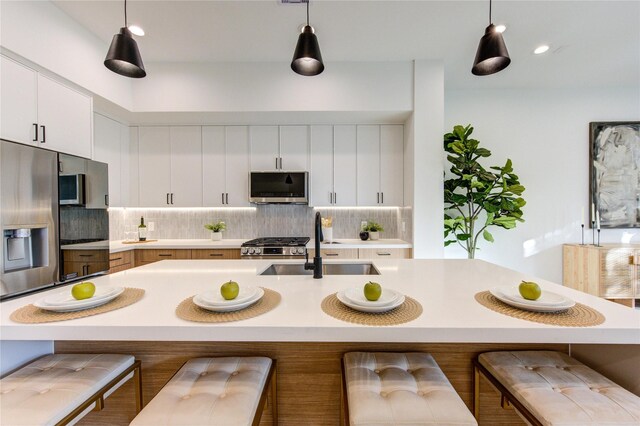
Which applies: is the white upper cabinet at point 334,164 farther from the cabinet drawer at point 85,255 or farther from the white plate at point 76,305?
the white plate at point 76,305

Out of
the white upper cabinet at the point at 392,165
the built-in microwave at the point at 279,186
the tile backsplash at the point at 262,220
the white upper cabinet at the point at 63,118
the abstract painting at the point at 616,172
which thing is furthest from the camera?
the tile backsplash at the point at 262,220

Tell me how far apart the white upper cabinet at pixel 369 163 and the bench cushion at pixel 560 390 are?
8.22 ft

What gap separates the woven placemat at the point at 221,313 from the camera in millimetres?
942

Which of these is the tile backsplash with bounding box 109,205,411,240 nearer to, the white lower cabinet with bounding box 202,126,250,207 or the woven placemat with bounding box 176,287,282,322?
the white lower cabinet with bounding box 202,126,250,207

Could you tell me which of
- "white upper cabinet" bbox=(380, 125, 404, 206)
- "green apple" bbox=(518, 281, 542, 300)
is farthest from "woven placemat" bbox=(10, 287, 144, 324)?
"white upper cabinet" bbox=(380, 125, 404, 206)

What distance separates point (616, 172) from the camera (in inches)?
143

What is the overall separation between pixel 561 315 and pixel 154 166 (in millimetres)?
4070

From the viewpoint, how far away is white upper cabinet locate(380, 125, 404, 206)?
3502 millimetres

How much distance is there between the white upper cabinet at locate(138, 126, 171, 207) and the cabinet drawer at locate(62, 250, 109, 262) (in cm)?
142

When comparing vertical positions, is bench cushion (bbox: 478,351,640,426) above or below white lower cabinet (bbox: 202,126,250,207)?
below

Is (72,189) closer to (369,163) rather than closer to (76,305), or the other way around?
(76,305)

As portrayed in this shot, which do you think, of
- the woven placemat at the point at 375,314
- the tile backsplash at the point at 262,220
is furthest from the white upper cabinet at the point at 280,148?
the woven placemat at the point at 375,314

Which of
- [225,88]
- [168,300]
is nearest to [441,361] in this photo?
[168,300]

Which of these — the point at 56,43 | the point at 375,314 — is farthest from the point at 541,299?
the point at 56,43
